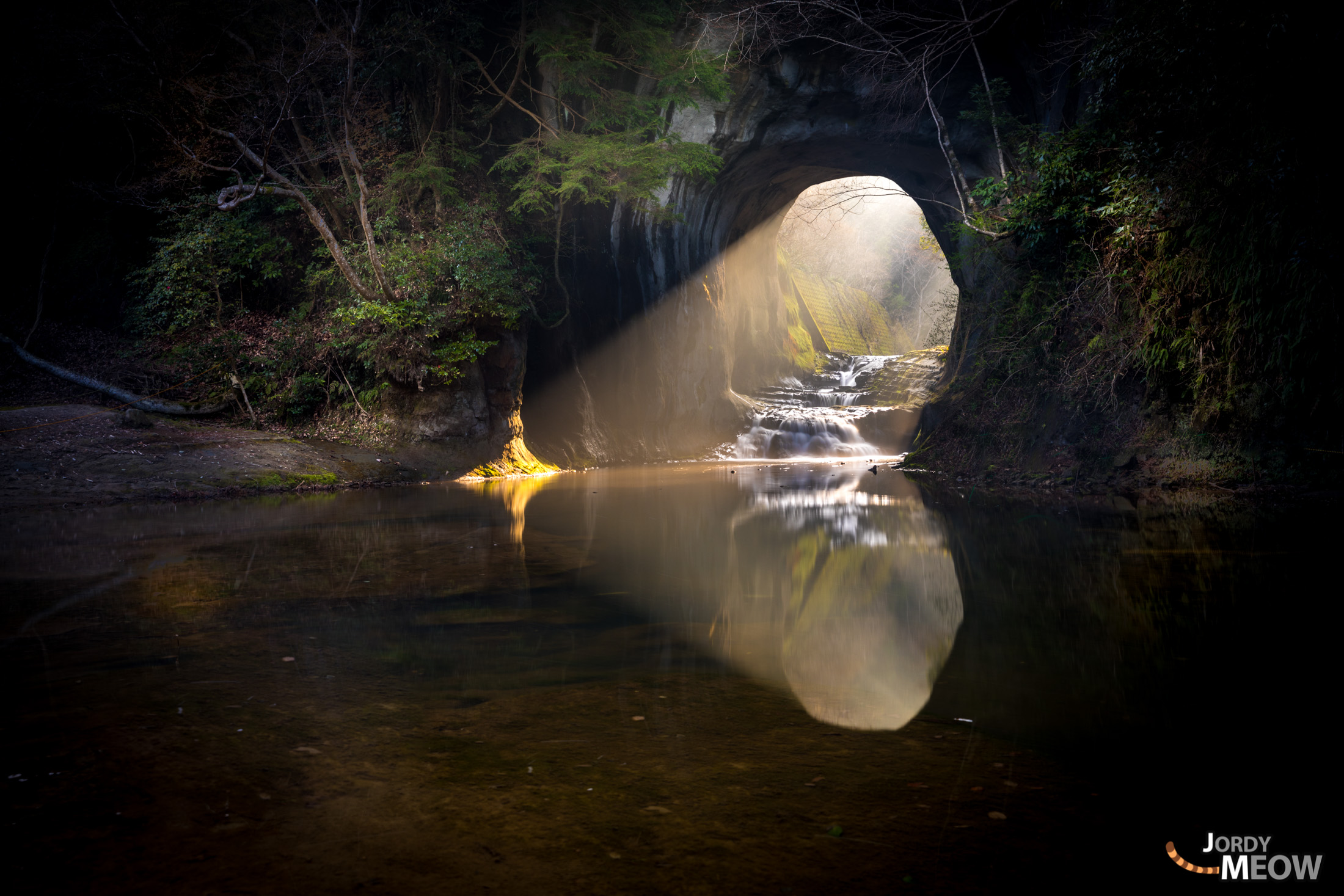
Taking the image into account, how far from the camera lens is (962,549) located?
598cm

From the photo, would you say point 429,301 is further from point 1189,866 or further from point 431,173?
point 1189,866

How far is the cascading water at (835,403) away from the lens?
86.2 feet

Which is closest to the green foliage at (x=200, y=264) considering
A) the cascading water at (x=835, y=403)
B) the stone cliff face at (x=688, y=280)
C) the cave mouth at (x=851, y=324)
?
the stone cliff face at (x=688, y=280)

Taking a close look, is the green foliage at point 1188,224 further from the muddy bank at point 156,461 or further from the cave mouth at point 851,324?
the muddy bank at point 156,461

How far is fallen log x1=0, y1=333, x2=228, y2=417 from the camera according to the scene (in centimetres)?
1544

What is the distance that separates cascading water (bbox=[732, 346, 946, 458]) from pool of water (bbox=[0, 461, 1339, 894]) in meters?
20.6

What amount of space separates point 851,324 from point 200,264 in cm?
3925

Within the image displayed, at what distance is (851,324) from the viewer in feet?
161

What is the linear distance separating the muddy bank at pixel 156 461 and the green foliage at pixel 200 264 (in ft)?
10.4

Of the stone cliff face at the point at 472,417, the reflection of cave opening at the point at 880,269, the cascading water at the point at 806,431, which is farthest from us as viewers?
the reflection of cave opening at the point at 880,269

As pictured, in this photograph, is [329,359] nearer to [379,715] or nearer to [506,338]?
[506,338]

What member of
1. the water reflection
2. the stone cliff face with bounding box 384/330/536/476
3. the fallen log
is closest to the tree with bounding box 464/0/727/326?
the stone cliff face with bounding box 384/330/536/476

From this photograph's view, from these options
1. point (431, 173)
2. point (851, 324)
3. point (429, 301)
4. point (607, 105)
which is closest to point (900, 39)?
point (607, 105)

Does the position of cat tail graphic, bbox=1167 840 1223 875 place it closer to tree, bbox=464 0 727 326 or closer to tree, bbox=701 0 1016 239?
A: tree, bbox=701 0 1016 239
